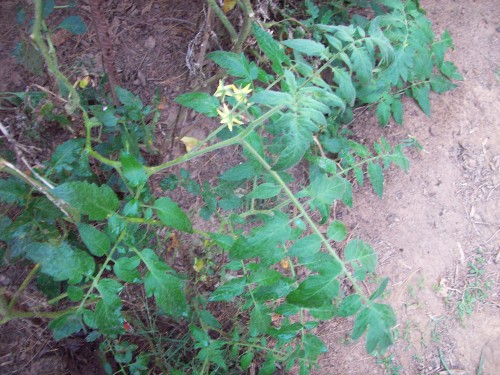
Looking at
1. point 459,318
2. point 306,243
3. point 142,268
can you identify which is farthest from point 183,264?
point 459,318

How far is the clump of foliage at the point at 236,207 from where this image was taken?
1510mm

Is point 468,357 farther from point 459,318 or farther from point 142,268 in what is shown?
point 142,268

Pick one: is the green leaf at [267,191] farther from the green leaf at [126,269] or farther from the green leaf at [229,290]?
the green leaf at [126,269]

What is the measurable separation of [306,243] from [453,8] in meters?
2.44

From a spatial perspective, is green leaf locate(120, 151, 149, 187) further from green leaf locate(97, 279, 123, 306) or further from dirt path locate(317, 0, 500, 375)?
dirt path locate(317, 0, 500, 375)

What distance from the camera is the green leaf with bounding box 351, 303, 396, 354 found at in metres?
1.35

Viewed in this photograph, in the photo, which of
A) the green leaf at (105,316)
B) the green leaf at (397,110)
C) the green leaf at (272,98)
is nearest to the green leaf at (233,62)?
the green leaf at (272,98)

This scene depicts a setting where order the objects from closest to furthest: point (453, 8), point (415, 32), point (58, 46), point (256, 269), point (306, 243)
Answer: point (306, 243), point (256, 269), point (415, 32), point (58, 46), point (453, 8)

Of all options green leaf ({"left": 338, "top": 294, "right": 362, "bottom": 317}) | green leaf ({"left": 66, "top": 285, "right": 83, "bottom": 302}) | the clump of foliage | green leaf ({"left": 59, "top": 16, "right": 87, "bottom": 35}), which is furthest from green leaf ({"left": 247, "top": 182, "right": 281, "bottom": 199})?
green leaf ({"left": 59, "top": 16, "right": 87, "bottom": 35})

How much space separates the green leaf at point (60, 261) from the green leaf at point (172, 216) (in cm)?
30

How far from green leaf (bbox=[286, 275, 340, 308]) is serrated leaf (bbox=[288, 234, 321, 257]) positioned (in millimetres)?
138

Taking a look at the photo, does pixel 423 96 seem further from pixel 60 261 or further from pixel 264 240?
pixel 60 261

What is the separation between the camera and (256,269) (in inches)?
68.1

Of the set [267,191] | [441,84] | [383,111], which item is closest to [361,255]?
[267,191]
